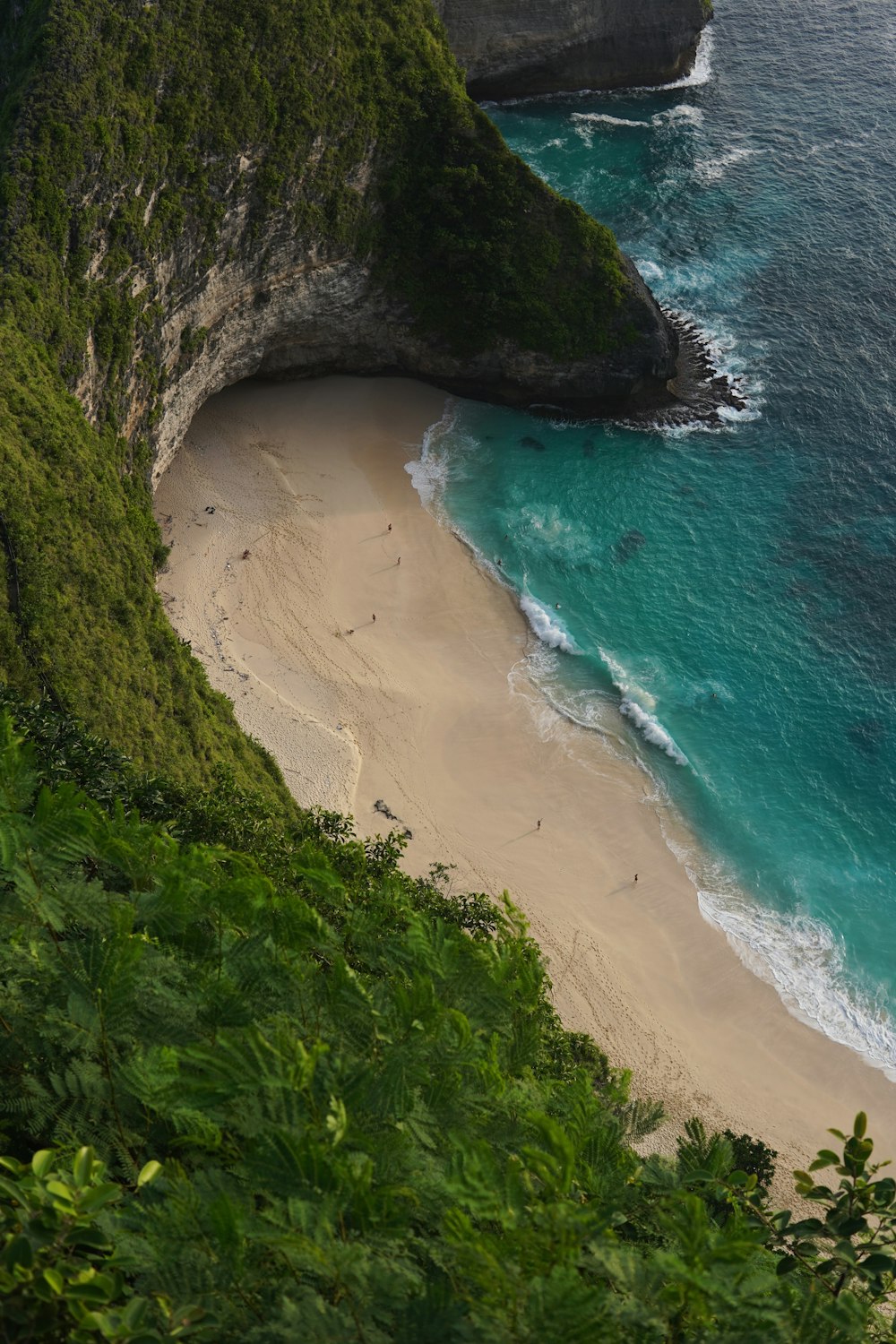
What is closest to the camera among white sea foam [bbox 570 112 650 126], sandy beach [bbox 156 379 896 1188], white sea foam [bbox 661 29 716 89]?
sandy beach [bbox 156 379 896 1188]

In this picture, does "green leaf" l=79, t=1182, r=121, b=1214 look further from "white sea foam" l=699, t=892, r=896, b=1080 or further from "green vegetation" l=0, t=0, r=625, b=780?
"white sea foam" l=699, t=892, r=896, b=1080

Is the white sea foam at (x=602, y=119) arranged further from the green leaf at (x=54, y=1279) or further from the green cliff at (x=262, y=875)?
the green leaf at (x=54, y=1279)

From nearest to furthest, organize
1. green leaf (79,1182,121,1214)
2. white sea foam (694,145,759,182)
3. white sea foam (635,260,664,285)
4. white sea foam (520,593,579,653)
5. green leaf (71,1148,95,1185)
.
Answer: green leaf (79,1182,121,1214) → green leaf (71,1148,95,1185) → white sea foam (520,593,579,653) → white sea foam (635,260,664,285) → white sea foam (694,145,759,182)

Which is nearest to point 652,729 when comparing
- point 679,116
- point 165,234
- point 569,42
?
point 165,234

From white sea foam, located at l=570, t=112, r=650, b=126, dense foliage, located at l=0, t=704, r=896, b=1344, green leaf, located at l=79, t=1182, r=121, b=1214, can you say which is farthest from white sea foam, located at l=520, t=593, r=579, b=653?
white sea foam, located at l=570, t=112, r=650, b=126

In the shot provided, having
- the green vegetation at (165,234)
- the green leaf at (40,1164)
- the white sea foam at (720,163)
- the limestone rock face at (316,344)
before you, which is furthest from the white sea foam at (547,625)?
the green leaf at (40,1164)
